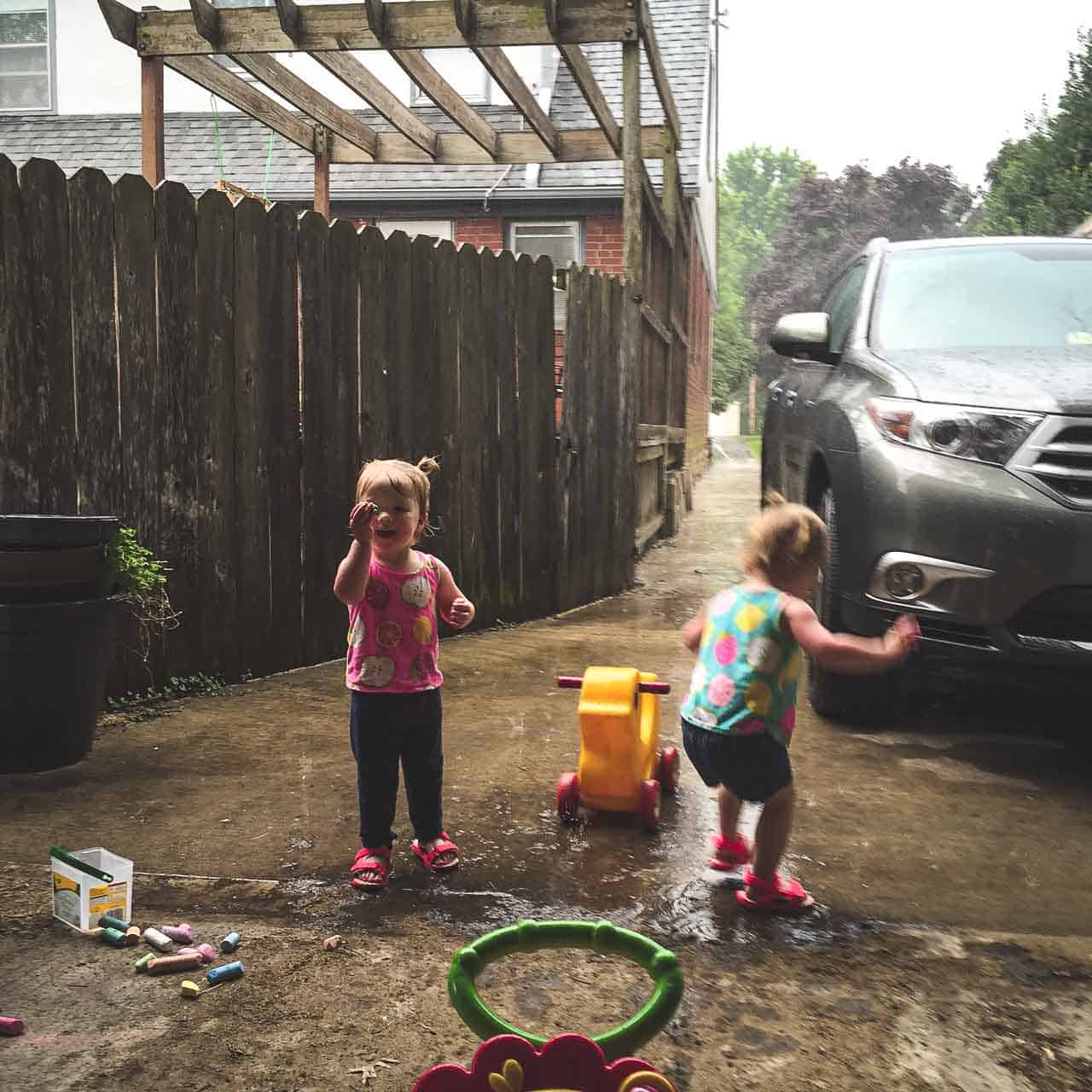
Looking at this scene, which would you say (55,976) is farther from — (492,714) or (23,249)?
(23,249)

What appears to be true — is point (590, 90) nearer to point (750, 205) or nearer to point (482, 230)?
point (482, 230)

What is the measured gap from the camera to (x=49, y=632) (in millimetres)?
3971

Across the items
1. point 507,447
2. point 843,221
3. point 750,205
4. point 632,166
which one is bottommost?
point 507,447

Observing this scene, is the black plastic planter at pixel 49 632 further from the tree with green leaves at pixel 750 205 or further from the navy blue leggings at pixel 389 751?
the tree with green leaves at pixel 750 205

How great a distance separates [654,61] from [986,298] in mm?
4734

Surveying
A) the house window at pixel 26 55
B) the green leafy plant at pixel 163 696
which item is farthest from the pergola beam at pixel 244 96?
the house window at pixel 26 55

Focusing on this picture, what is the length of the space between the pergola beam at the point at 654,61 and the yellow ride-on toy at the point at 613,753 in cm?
514

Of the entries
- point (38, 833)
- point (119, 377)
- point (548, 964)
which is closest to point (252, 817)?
point (38, 833)

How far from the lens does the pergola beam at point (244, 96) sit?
8.79m

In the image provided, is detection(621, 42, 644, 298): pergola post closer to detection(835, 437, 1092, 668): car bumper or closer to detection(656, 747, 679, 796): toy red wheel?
detection(835, 437, 1092, 668): car bumper

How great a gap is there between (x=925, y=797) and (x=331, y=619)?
122 inches

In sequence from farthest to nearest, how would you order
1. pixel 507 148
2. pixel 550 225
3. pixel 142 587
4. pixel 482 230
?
pixel 482 230 < pixel 550 225 < pixel 507 148 < pixel 142 587

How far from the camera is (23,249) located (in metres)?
4.52

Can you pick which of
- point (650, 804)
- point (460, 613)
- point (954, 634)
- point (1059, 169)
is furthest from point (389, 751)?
point (1059, 169)
